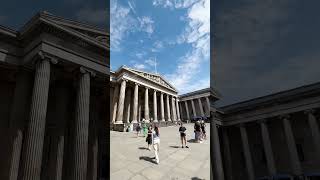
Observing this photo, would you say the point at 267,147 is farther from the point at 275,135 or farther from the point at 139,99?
the point at 139,99

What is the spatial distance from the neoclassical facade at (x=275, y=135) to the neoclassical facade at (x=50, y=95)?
1446 centimetres

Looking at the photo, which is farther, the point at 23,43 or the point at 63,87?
the point at 63,87

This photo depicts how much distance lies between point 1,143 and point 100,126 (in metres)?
7.10

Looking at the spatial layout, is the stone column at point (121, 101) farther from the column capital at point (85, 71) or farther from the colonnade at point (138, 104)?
the column capital at point (85, 71)

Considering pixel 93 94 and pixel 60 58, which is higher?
pixel 60 58

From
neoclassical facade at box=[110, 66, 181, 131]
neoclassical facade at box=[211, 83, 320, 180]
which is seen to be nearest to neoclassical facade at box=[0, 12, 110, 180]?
neoclassical facade at box=[211, 83, 320, 180]

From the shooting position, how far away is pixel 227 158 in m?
25.5

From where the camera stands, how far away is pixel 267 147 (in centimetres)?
2823

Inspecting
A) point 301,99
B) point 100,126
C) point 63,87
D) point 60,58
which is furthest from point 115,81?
point 301,99

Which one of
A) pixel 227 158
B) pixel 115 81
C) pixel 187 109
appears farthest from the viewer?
pixel 187 109

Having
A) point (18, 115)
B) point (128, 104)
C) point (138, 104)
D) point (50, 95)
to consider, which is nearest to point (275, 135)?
point (138, 104)

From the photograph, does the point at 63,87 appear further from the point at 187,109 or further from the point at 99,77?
the point at 187,109

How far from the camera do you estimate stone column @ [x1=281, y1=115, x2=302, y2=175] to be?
26.5 m

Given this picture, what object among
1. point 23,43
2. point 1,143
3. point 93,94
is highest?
point 23,43
